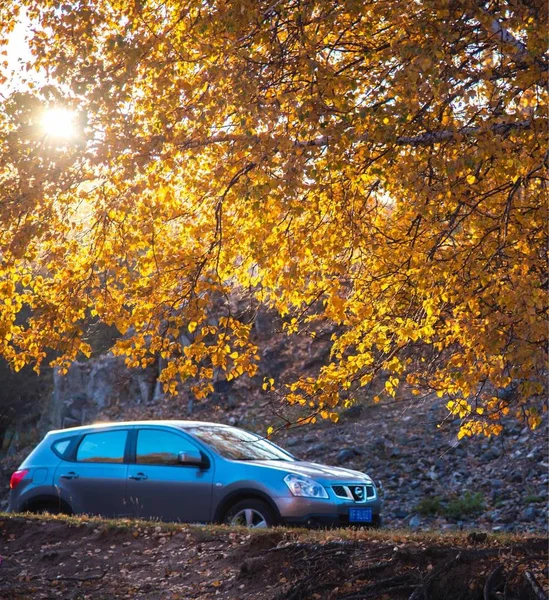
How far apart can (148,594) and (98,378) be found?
20.5 m

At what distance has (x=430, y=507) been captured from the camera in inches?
568

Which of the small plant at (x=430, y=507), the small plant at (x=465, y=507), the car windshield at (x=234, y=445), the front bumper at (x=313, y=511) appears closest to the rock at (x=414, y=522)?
the small plant at (x=430, y=507)

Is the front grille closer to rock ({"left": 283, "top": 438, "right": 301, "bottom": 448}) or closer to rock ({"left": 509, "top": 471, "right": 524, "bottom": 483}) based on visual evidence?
rock ({"left": 509, "top": 471, "right": 524, "bottom": 483})

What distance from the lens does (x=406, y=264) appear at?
729cm

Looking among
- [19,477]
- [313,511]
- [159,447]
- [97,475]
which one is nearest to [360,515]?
[313,511]

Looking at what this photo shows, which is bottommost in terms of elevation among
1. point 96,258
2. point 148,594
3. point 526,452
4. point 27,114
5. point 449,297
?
point 148,594

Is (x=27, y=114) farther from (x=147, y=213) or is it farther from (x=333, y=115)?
(x=333, y=115)

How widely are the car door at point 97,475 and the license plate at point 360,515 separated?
9.15ft

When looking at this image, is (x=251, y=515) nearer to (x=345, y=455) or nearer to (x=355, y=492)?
(x=355, y=492)

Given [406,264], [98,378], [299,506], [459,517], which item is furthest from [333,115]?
[98,378]

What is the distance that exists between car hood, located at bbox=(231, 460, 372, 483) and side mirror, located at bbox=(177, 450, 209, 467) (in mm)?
499

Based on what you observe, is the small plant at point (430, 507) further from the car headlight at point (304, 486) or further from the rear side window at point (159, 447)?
the rear side window at point (159, 447)

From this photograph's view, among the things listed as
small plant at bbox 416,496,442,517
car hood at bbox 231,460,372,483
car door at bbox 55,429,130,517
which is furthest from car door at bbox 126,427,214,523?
small plant at bbox 416,496,442,517

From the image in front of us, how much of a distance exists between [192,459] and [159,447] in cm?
63
